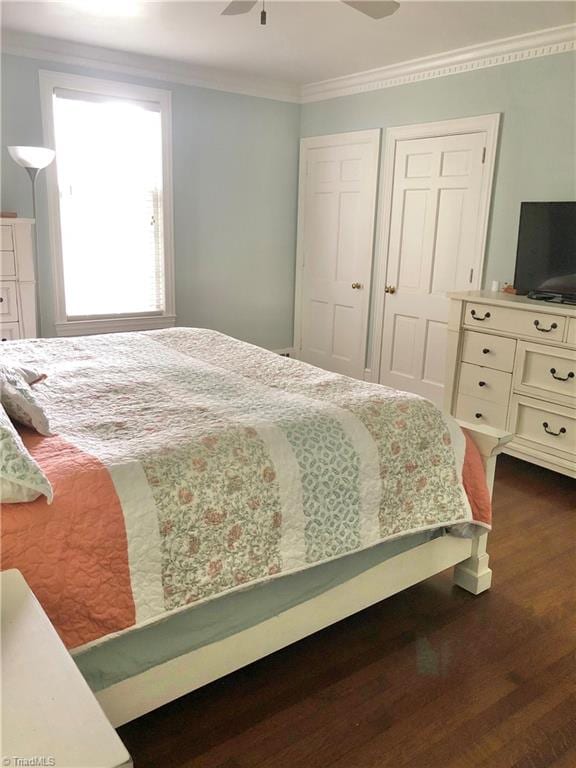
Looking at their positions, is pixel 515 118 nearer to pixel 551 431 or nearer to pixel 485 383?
pixel 485 383

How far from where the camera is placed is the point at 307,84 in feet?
16.2

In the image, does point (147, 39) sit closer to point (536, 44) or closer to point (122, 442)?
point (536, 44)

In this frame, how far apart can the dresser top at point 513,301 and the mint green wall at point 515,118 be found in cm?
38

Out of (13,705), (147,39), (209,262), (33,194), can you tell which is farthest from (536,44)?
(13,705)

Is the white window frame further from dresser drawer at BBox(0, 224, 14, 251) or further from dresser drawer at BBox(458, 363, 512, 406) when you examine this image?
dresser drawer at BBox(458, 363, 512, 406)

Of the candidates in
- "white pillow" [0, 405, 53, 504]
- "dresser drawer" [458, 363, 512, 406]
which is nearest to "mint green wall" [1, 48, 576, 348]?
"dresser drawer" [458, 363, 512, 406]

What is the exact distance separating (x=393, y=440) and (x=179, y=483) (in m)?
0.77

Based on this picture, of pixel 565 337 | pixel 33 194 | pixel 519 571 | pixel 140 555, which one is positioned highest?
pixel 33 194

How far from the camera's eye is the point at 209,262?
16.2ft

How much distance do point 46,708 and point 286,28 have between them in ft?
11.9

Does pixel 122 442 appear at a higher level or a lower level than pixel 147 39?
lower

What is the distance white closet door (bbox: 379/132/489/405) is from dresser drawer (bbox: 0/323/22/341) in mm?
2704

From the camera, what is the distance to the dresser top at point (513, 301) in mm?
3114

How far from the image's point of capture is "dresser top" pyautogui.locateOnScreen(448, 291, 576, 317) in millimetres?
3114
